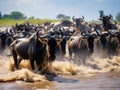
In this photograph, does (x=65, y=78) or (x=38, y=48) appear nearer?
(x=65, y=78)

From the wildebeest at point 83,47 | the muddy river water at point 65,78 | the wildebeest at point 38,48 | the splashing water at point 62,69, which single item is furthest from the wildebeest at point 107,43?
the wildebeest at point 38,48

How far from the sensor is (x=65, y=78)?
14.4 meters

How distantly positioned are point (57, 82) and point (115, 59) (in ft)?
25.4

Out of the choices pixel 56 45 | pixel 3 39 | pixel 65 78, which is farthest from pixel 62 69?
pixel 3 39

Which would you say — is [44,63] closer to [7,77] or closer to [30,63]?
[30,63]

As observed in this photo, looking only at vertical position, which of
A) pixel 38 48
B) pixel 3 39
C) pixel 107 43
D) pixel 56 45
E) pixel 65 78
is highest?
pixel 56 45

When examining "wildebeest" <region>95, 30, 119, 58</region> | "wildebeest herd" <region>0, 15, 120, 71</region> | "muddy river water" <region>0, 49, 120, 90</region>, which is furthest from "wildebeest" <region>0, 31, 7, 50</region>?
"muddy river water" <region>0, 49, 120, 90</region>

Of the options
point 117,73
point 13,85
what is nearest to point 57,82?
point 13,85

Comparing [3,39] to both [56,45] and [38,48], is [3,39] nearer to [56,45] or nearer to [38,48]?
[38,48]

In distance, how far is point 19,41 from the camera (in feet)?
54.7

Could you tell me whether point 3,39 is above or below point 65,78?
above

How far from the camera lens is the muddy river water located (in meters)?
12.1

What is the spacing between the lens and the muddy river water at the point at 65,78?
39.9 feet

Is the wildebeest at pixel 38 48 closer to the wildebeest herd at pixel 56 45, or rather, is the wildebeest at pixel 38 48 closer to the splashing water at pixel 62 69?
the wildebeest herd at pixel 56 45
